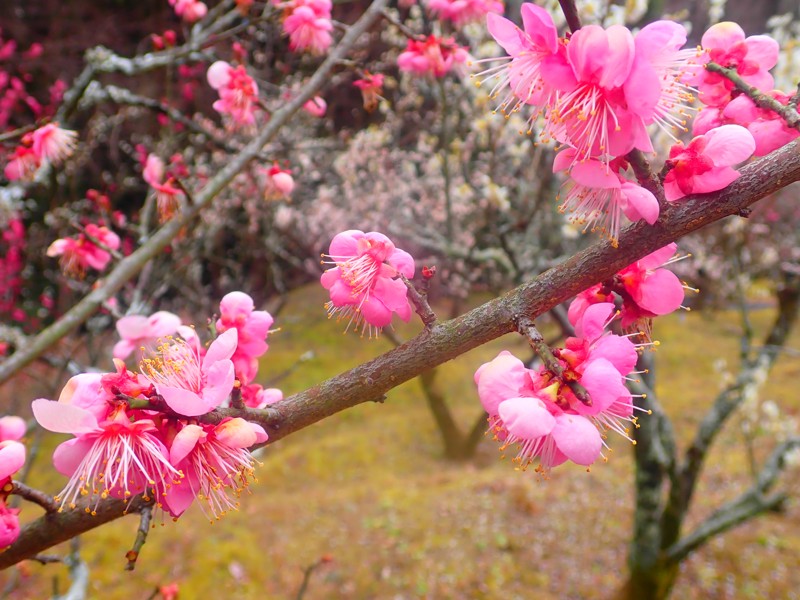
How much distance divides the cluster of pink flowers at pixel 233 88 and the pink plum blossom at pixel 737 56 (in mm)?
1325

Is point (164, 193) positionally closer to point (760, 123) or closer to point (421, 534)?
point (760, 123)

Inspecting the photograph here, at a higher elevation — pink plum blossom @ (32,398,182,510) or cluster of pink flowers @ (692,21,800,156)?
cluster of pink flowers @ (692,21,800,156)

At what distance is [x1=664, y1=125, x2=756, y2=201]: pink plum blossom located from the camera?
0.64 metres

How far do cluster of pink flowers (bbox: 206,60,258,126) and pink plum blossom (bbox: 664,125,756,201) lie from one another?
1419 mm

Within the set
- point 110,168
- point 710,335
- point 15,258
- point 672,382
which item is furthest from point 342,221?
point 710,335

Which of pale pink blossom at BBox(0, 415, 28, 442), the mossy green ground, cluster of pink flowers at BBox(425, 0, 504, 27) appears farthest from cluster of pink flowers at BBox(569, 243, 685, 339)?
the mossy green ground

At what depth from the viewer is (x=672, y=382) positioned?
5.68 m

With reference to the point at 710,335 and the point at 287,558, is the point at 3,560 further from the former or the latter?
the point at 710,335

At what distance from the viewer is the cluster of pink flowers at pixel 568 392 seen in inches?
23.0

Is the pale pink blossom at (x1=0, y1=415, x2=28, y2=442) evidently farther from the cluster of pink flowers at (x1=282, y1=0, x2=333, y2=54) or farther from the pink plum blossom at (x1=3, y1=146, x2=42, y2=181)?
the cluster of pink flowers at (x1=282, y1=0, x2=333, y2=54)

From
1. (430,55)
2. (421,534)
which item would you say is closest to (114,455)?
(430,55)

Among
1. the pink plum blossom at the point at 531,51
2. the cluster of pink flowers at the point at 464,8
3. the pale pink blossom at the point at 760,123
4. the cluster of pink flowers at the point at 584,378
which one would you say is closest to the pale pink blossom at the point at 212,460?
the cluster of pink flowers at the point at 584,378

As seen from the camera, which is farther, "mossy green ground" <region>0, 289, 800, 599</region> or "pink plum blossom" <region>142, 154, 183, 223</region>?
"mossy green ground" <region>0, 289, 800, 599</region>

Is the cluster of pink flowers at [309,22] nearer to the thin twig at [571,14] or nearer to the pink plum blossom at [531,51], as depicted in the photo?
the pink plum blossom at [531,51]
